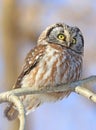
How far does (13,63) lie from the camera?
5.36m

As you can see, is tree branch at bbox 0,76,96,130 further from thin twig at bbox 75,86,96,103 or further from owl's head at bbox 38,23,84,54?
owl's head at bbox 38,23,84,54

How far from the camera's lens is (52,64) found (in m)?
3.19

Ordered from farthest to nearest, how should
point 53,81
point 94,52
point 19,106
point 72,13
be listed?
point 72,13 < point 94,52 < point 53,81 < point 19,106

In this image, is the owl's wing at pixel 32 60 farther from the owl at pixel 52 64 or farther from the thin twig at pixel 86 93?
the thin twig at pixel 86 93

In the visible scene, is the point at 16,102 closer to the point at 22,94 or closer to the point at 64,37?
the point at 22,94

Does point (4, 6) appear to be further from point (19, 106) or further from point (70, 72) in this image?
point (19, 106)

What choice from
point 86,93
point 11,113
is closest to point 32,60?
point 11,113

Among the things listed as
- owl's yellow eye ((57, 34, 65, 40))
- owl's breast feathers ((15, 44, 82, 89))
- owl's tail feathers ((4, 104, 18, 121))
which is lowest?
owl's tail feathers ((4, 104, 18, 121))

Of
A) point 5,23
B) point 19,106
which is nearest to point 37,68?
point 19,106

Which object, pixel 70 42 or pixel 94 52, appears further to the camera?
pixel 94 52

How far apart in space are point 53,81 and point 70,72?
104 mm

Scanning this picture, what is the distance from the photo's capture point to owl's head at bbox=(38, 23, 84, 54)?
11.0 ft

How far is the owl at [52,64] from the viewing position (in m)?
3.18

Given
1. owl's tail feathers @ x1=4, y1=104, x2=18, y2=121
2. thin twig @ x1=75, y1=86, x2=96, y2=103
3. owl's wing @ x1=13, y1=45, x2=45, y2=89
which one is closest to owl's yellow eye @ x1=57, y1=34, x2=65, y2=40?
owl's wing @ x1=13, y1=45, x2=45, y2=89
